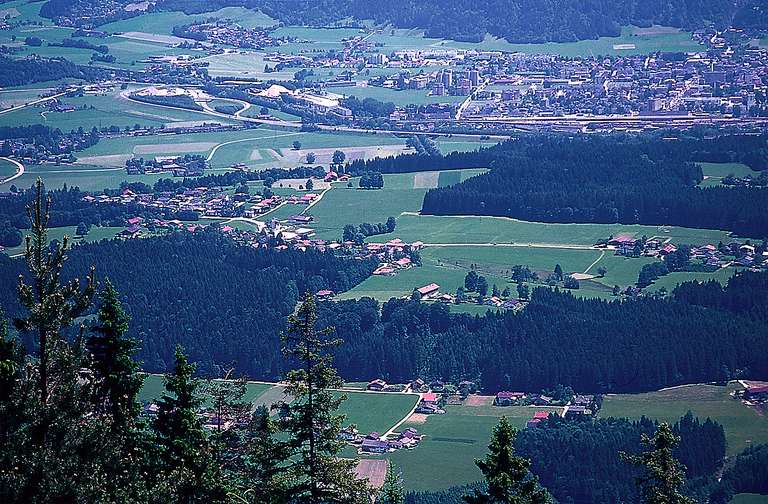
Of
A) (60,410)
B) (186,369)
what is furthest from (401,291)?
(60,410)

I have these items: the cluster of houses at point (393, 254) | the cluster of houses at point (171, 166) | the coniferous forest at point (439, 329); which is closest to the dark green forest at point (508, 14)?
the cluster of houses at point (171, 166)

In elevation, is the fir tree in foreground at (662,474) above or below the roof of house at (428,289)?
above

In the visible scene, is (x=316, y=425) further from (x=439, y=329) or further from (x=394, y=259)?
(x=394, y=259)

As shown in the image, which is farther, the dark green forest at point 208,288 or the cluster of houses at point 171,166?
the cluster of houses at point 171,166

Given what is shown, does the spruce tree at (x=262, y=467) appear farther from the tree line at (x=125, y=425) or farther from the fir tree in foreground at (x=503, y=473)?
the fir tree in foreground at (x=503, y=473)

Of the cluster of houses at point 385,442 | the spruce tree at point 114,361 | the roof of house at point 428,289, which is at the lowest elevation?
the roof of house at point 428,289

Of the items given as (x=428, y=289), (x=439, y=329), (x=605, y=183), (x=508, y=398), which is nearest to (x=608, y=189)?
(x=605, y=183)
